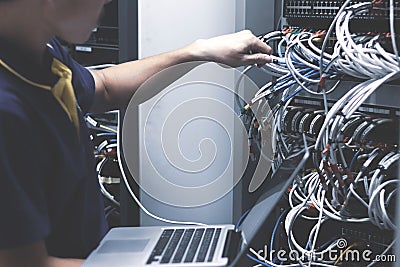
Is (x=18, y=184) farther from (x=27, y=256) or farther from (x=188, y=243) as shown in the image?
(x=188, y=243)

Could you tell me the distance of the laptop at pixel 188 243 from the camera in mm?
692

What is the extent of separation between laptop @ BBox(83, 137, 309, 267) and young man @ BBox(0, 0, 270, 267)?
0.05 meters

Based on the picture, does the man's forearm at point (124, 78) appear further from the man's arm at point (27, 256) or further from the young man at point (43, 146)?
the man's arm at point (27, 256)

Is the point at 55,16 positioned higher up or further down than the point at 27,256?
higher up

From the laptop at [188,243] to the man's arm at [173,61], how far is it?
322 mm

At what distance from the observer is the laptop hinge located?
28.4 inches

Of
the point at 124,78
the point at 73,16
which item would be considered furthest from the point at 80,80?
the point at 73,16

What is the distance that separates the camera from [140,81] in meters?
1.14

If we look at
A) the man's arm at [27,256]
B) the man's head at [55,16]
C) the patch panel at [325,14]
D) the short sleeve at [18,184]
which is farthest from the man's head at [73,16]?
the patch panel at [325,14]

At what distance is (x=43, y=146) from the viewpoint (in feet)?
2.34

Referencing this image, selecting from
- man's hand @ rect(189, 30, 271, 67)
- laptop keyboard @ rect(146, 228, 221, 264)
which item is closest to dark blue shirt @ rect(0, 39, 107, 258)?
laptop keyboard @ rect(146, 228, 221, 264)

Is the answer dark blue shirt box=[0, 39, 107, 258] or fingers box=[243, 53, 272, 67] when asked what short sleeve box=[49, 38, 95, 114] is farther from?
fingers box=[243, 53, 272, 67]

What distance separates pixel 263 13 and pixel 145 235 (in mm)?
611

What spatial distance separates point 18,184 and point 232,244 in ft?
0.99
